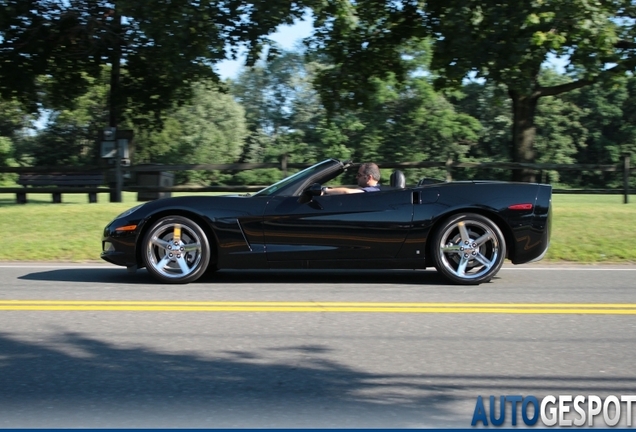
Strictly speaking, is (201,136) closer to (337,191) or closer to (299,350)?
(337,191)

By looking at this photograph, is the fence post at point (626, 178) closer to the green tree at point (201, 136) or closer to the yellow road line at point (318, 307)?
the yellow road line at point (318, 307)

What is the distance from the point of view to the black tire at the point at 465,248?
27.6 ft

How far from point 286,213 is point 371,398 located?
412cm

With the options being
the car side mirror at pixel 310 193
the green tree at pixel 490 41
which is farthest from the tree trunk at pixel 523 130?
the car side mirror at pixel 310 193

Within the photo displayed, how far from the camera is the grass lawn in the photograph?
1146 cm

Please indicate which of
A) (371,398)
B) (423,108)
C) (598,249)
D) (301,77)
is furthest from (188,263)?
(301,77)

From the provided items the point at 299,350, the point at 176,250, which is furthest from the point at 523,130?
the point at 299,350

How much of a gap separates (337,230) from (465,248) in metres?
1.30

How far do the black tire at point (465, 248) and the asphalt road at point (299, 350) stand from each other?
19 centimetres

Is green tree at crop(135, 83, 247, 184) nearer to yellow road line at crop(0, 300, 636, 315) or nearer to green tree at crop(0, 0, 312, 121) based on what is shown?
green tree at crop(0, 0, 312, 121)

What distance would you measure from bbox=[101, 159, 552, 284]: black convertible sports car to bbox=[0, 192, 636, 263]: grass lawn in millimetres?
3071

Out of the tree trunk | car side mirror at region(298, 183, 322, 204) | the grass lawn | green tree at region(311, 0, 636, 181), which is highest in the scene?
green tree at region(311, 0, 636, 181)

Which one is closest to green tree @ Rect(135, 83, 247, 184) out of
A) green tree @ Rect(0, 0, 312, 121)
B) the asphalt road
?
green tree @ Rect(0, 0, 312, 121)

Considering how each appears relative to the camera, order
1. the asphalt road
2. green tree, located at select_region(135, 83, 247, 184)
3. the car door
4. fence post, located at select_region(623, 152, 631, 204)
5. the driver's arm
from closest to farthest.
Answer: the asphalt road
the car door
the driver's arm
fence post, located at select_region(623, 152, 631, 204)
green tree, located at select_region(135, 83, 247, 184)
